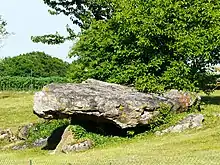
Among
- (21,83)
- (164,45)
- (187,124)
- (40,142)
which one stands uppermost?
(164,45)

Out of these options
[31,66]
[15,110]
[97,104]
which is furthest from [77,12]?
[31,66]

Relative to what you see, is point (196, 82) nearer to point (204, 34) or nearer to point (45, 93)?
point (204, 34)

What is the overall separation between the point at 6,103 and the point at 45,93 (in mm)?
27702

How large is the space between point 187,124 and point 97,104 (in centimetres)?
449

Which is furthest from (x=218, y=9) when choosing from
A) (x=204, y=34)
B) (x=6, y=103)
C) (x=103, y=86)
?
(x=6, y=103)

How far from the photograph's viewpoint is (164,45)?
33531 millimetres

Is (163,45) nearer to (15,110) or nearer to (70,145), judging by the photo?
(70,145)

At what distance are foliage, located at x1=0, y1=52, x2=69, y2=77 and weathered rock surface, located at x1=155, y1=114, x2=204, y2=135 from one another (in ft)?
259

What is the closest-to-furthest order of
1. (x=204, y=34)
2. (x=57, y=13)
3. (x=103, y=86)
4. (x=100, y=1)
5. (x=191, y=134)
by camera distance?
1. (x=191, y=134)
2. (x=103, y=86)
3. (x=204, y=34)
4. (x=100, y=1)
5. (x=57, y=13)

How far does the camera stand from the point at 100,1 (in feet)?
148

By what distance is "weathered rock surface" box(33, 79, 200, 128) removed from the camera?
26922 millimetres

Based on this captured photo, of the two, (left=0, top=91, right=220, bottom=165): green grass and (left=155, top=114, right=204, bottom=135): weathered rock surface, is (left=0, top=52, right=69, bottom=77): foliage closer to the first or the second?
(left=0, top=91, right=220, bottom=165): green grass

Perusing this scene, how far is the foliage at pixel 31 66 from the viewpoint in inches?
4210

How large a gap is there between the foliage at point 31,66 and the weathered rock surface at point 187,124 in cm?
7880
